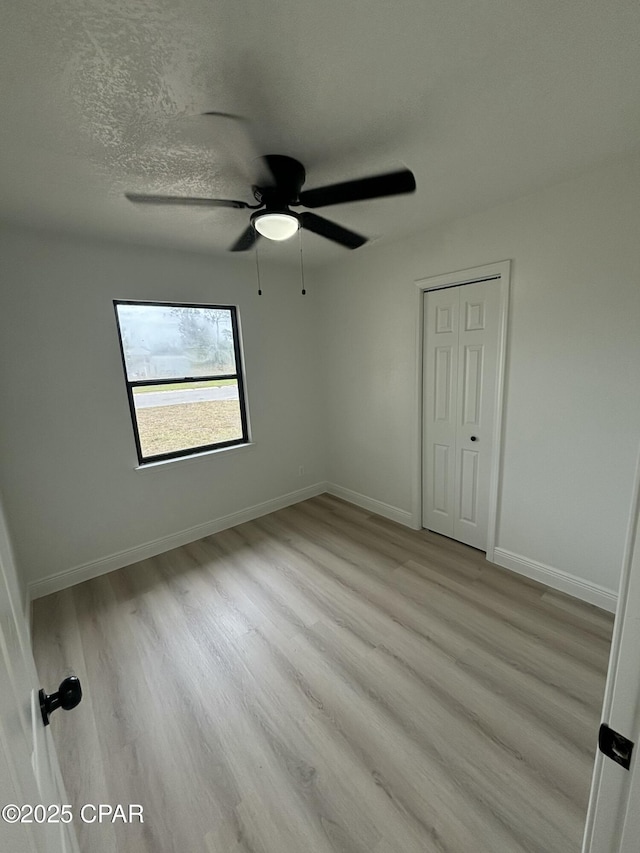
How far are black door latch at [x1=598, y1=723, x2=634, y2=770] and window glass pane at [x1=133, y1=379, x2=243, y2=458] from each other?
318cm

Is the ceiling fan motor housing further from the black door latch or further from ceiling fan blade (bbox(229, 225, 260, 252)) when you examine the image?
the black door latch

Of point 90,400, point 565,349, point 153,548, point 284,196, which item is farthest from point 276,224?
point 153,548

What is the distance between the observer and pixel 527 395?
2428mm

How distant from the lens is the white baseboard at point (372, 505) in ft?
11.3

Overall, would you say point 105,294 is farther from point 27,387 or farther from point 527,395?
point 527,395

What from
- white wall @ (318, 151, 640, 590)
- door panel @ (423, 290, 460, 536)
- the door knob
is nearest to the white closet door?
door panel @ (423, 290, 460, 536)

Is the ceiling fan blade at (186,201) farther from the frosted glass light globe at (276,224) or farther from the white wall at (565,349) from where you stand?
the white wall at (565,349)

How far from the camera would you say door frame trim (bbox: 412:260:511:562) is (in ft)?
8.00

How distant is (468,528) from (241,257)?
317cm

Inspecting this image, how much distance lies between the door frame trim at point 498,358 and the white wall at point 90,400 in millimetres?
1481

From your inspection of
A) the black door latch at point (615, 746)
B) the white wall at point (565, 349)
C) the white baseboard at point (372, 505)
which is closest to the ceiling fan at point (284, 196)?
the white wall at point (565, 349)

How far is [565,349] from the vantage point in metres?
2.22

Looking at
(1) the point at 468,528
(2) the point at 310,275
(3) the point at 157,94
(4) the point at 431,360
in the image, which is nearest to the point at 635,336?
(4) the point at 431,360

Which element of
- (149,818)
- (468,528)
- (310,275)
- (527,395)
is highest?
(310,275)
